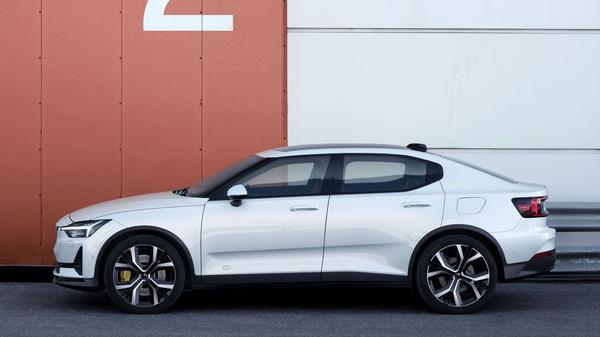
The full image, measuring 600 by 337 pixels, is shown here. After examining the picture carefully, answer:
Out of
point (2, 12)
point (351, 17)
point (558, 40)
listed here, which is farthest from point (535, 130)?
point (2, 12)

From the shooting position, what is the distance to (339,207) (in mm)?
10000

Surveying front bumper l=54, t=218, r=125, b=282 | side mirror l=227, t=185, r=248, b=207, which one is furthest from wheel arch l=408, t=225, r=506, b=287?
front bumper l=54, t=218, r=125, b=282

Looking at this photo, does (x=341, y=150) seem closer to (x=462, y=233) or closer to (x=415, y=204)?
(x=415, y=204)

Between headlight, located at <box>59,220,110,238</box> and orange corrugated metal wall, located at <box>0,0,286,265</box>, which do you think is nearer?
headlight, located at <box>59,220,110,238</box>

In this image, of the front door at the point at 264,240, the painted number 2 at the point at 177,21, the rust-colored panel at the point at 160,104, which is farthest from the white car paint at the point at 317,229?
the painted number 2 at the point at 177,21

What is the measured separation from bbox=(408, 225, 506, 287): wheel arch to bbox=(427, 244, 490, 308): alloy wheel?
119 millimetres

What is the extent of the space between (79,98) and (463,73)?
424cm

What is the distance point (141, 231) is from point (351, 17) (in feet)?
13.9

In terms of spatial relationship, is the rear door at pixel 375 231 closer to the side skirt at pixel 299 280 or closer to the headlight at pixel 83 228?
the side skirt at pixel 299 280

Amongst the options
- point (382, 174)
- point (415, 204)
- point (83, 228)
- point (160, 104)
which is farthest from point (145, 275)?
point (160, 104)

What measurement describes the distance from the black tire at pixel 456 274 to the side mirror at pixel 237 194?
1591 mm

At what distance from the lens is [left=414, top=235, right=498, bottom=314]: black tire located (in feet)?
32.8

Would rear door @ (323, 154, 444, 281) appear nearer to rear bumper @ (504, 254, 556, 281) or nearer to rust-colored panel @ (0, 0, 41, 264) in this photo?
rear bumper @ (504, 254, 556, 281)

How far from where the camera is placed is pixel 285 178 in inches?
401
